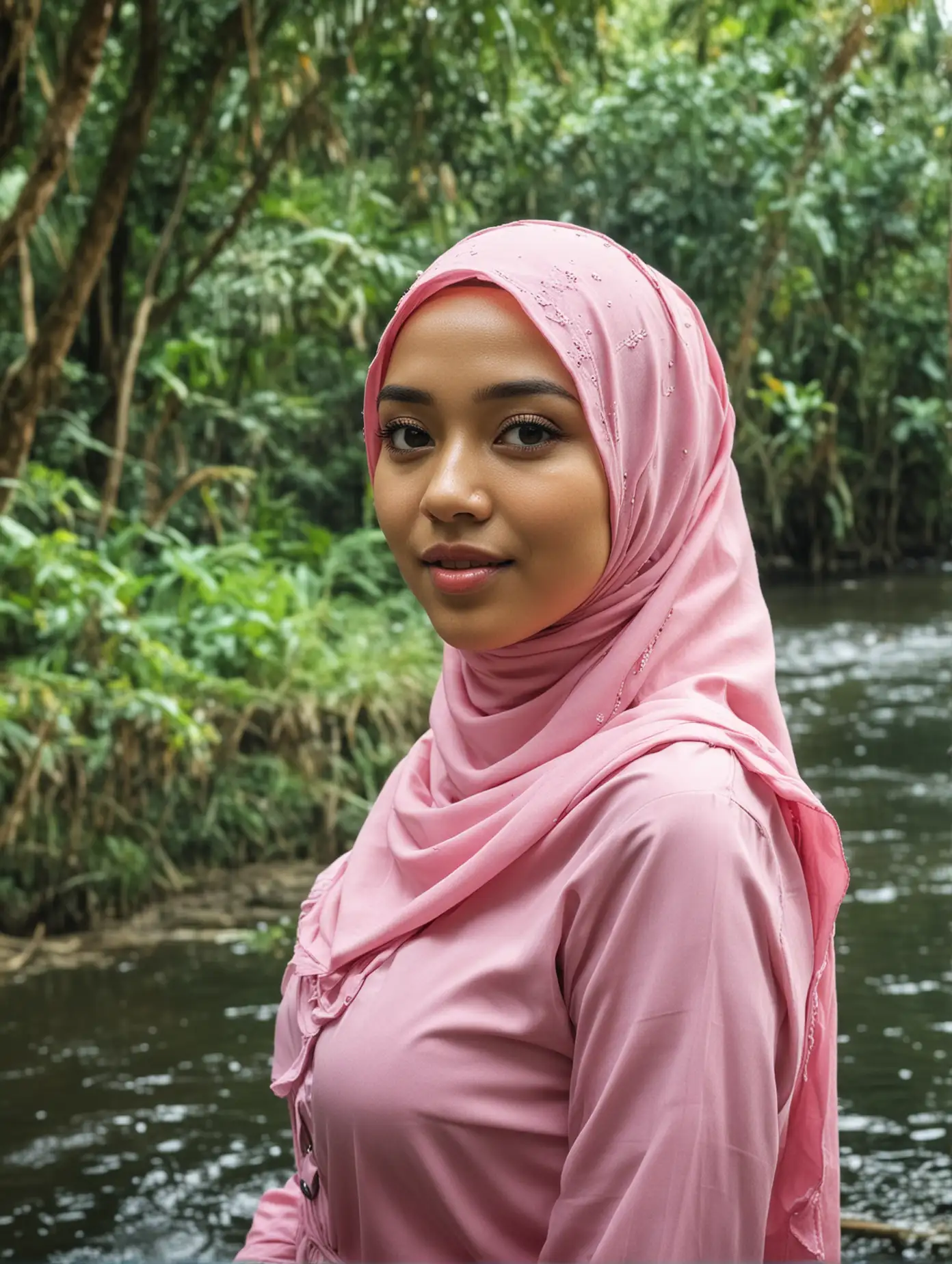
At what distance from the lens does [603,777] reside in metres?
1.07

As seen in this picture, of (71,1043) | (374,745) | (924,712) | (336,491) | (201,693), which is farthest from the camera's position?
(336,491)

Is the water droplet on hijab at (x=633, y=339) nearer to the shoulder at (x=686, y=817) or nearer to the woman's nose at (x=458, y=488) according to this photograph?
the woman's nose at (x=458, y=488)

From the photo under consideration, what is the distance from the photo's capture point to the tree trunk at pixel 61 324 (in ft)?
13.3

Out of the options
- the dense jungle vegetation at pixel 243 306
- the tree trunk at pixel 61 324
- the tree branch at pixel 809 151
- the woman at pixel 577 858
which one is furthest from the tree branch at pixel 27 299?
the woman at pixel 577 858

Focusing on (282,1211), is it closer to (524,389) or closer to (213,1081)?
(524,389)

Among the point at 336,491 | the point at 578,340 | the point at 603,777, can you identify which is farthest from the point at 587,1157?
the point at 336,491

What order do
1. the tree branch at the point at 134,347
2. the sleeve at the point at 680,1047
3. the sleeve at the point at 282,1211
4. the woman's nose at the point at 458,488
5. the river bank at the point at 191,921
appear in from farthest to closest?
the tree branch at the point at 134,347 < the river bank at the point at 191,921 < the sleeve at the point at 282,1211 < the woman's nose at the point at 458,488 < the sleeve at the point at 680,1047

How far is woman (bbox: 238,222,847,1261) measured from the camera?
3.20ft

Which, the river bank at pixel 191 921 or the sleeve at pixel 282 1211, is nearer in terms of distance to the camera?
the sleeve at pixel 282 1211

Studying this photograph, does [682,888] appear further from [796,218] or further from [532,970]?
[796,218]

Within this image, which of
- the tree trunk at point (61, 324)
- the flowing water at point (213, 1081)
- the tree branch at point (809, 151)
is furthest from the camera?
the tree branch at point (809, 151)

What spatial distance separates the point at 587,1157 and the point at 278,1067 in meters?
0.46

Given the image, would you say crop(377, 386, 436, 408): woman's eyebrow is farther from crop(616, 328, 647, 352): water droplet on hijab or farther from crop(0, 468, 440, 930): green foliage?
crop(0, 468, 440, 930): green foliage

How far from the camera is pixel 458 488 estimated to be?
1103 mm
